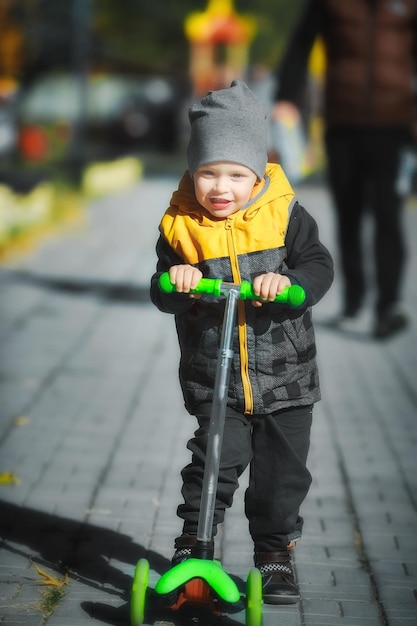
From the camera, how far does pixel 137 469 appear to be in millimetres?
5043

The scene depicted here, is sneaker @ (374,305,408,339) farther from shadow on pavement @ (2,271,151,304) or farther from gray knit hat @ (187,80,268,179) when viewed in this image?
gray knit hat @ (187,80,268,179)

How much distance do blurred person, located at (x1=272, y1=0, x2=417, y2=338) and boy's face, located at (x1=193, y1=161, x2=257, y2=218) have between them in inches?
167

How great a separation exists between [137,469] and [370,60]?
11.7 feet

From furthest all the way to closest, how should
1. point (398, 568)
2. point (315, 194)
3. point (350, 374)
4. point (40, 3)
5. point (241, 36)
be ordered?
point (40, 3) < point (241, 36) < point (315, 194) < point (350, 374) < point (398, 568)

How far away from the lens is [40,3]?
123ft

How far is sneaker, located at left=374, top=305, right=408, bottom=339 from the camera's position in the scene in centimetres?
782

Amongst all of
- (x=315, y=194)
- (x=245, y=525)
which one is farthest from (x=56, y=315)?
(x=315, y=194)

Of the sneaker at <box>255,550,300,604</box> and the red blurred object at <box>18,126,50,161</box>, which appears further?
the red blurred object at <box>18,126,50,161</box>

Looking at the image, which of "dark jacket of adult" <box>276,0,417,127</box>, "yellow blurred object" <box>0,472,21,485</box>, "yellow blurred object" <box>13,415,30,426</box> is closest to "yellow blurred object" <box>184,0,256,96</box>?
"dark jacket of adult" <box>276,0,417,127</box>

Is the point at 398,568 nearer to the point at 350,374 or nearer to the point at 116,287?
the point at 350,374

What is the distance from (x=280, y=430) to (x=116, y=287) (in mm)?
6246

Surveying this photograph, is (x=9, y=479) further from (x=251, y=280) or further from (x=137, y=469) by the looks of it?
(x=251, y=280)

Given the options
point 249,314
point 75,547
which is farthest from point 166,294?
point 75,547

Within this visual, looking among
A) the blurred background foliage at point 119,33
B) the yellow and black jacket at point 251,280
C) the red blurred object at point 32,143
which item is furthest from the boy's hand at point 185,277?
the blurred background foliage at point 119,33
